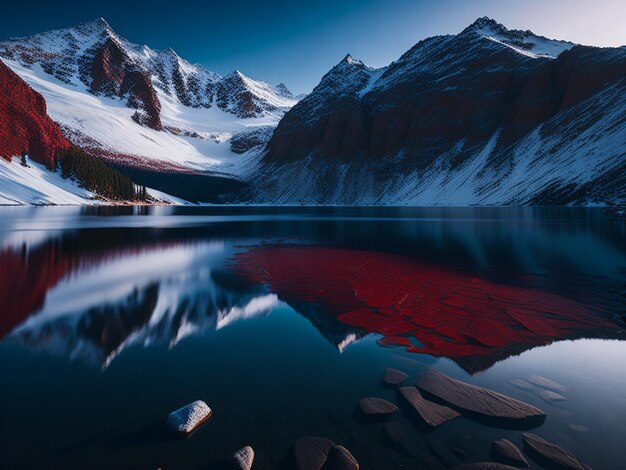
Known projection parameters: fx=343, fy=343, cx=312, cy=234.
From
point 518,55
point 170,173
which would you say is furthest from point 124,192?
point 518,55

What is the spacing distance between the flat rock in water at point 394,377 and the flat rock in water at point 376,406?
811mm

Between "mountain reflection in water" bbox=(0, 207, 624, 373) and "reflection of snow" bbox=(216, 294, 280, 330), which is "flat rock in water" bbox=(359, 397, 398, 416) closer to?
"mountain reflection in water" bbox=(0, 207, 624, 373)

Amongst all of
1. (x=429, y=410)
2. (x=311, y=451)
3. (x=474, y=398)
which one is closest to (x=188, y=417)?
(x=311, y=451)

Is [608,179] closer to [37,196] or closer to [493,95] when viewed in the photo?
[493,95]

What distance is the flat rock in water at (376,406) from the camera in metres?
6.24

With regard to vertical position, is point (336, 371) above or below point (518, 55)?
below

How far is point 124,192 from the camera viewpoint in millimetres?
125125

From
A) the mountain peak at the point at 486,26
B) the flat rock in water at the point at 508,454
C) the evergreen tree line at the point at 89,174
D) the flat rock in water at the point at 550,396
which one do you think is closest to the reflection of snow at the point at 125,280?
the flat rock in water at the point at 508,454

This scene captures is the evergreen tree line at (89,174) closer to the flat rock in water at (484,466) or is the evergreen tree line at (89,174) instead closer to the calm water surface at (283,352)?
the calm water surface at (283,352)

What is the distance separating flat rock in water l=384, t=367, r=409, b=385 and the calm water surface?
244mm

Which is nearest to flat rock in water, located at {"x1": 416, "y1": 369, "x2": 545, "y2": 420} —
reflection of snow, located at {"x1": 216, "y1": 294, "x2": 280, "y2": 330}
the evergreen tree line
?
reflection of snow, located at {"x1": 216, "y1": 294, "x2": 280, "y2": 330}

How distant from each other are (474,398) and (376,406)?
1972mm

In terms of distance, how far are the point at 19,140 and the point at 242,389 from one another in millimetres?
126702

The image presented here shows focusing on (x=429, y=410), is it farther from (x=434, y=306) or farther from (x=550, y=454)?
(x=434, y=306)
